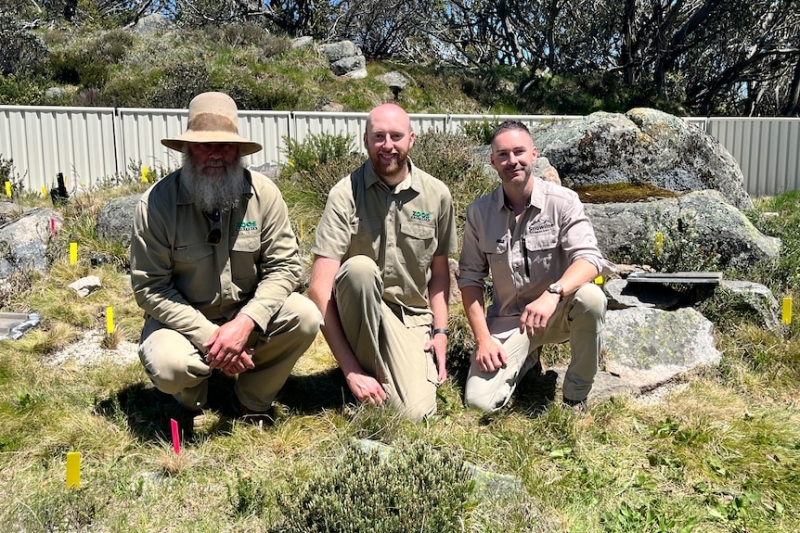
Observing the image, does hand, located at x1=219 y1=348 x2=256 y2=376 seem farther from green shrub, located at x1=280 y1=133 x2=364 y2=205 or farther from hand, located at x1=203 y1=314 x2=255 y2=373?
green shrub, located at x1=280 y1=133 x2=364 y2=205

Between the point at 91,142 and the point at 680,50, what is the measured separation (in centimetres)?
1798

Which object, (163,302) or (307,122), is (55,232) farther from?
(307,122)

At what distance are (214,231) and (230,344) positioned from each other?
2.06ft

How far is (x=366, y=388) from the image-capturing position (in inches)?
138

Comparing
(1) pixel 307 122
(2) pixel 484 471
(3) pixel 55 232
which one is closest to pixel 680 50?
(1) pixel 307 122

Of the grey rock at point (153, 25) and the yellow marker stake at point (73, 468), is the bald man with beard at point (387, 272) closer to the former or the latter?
the yellow marker stake at point (73, 468)

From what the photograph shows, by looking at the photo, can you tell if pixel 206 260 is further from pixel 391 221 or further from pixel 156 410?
pixel 391 221

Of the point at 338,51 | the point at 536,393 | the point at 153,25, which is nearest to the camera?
the point at 536,393

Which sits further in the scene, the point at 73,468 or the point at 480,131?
the point at 480,131

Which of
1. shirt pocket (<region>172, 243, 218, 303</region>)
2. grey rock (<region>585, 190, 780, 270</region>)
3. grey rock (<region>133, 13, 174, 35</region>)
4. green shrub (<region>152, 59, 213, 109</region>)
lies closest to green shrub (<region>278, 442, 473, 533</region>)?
shirt pocket (<region>172, 243, 218, 303</region>)

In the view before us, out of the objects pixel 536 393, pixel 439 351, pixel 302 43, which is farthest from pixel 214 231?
pixel 302 43

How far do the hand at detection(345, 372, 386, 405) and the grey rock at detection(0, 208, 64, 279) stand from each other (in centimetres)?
423

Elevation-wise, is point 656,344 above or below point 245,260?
below

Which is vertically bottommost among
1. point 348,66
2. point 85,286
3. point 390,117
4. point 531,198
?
point 85,286
